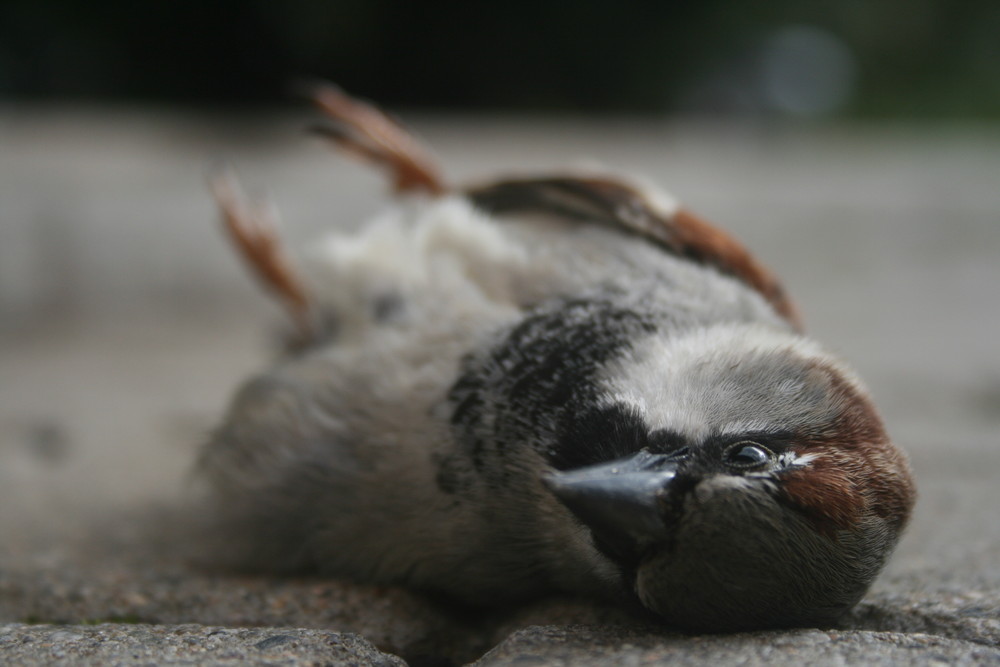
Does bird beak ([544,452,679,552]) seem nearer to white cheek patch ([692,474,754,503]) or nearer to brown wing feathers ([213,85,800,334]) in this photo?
white cheek patch ([692,474,754,503])

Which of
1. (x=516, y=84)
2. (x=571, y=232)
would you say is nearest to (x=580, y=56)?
(x=516, y=84)

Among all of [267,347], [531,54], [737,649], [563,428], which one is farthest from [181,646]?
[531,54]

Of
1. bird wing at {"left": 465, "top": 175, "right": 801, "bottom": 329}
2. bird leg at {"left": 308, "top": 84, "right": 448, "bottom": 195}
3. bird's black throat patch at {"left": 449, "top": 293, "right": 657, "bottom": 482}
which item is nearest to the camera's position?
bird's black throat patch at {"left": 449, "top": 293, "right": 657, "bottom": 482}

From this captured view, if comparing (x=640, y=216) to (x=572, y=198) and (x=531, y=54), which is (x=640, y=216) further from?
(x=531, y=54)

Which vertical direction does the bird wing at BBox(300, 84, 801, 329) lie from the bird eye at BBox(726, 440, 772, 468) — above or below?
above

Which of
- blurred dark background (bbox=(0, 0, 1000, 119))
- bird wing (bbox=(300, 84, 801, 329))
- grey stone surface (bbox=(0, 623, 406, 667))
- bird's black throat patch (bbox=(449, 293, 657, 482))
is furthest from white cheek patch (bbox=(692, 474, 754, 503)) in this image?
blurred dark background (bbox=(0, 0, 1000, 119))

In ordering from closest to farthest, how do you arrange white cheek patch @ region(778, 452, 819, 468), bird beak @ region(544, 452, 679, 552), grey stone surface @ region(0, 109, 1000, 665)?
bird beak @ region(544, 452, 679, 552) < white cheek patch @ region(778, 452, 819, 468) < grey stone surface @ region(0, 109, 1000, 665)

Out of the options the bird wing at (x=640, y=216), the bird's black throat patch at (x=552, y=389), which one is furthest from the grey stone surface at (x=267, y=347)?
the bird wing at (x=640, y=216)

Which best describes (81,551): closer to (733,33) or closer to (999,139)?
(999,139)
